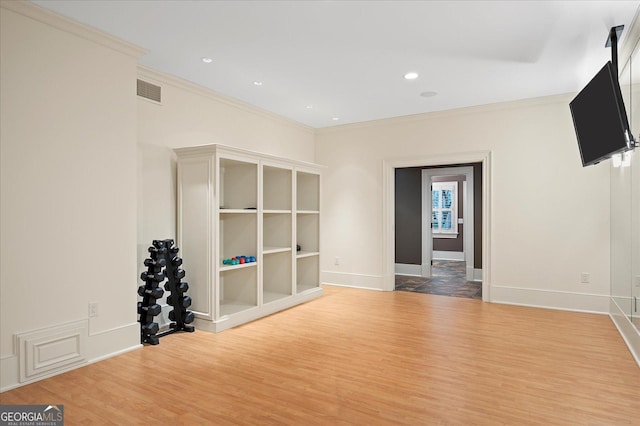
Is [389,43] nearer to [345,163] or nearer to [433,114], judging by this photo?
[433,114]

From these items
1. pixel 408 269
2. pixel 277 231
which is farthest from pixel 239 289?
pixel 408 269

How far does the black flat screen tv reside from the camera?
2.82 m

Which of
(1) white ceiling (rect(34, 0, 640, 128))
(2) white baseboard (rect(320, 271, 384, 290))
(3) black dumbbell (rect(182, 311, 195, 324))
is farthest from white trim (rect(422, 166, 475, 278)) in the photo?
(3) black dumbbell (rect(182, 311, 195, 324))

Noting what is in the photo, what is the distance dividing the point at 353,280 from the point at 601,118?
443cm

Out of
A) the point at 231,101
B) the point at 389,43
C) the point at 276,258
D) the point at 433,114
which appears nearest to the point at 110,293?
the point at 276,258

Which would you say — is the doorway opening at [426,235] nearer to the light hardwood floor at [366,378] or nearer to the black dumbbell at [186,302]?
the light hardwood floor at [366,378]

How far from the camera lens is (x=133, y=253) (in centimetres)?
362

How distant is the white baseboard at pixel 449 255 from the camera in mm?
10453

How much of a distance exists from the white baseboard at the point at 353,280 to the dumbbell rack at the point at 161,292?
3.01m

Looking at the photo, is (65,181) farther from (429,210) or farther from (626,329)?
(429,210)

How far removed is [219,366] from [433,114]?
4803mm

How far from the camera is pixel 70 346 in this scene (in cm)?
309

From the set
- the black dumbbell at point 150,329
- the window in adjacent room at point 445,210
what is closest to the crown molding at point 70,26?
the black dumbbell at point 150,329

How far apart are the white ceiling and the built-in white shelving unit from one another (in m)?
0.98
